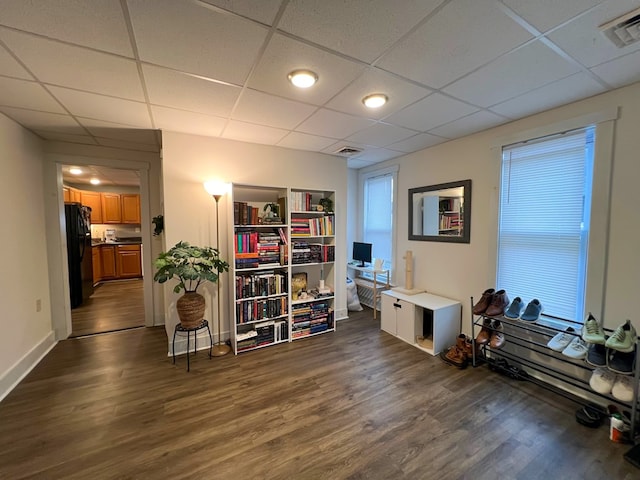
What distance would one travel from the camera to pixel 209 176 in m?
3.01

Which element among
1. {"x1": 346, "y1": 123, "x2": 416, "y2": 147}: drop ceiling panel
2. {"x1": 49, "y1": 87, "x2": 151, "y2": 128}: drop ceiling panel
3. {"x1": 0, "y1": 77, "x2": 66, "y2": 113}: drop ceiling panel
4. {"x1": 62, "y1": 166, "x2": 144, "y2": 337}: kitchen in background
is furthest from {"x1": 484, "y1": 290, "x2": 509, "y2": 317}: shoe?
{"x1": 62, "y1": 166, "x2": 144, "y2": 337}: kitchen in background

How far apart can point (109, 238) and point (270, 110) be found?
6729 mm

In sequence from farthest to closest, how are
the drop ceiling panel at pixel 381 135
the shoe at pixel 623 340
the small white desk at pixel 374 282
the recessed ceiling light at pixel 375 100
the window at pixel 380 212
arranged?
1. the window at pixel 380 212
2. the small white desk at pixel 374 282
3. the drop ceiling panel at pixel 381 135
4. the recessed ceiling light at pixel 375 100
5. the shoe at pixel 623 340

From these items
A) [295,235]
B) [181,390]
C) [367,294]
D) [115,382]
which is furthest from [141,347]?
[367,294]

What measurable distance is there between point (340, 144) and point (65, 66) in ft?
8.19

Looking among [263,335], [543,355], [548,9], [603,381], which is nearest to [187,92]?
[548,9]

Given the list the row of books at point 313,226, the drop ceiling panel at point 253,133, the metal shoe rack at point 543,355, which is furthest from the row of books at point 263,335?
the drop ceiling panel at point 253,133

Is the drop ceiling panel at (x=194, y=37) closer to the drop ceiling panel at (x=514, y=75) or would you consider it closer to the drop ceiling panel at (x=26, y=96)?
the drop ceiling panel at (x=26, y=96)

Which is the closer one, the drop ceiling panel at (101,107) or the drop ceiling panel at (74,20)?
the drop ceiling panel at (74,20)

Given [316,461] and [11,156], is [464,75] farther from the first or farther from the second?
[11,156]

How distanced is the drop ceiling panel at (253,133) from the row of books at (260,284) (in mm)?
1600

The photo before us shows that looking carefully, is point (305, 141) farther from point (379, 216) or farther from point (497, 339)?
point (497, 339)

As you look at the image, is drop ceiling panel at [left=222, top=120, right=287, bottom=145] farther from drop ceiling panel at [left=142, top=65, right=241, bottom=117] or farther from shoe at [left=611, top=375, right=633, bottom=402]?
shoe at [left=611, top=375, right=633, bottom=402]

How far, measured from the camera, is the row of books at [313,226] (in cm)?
332
